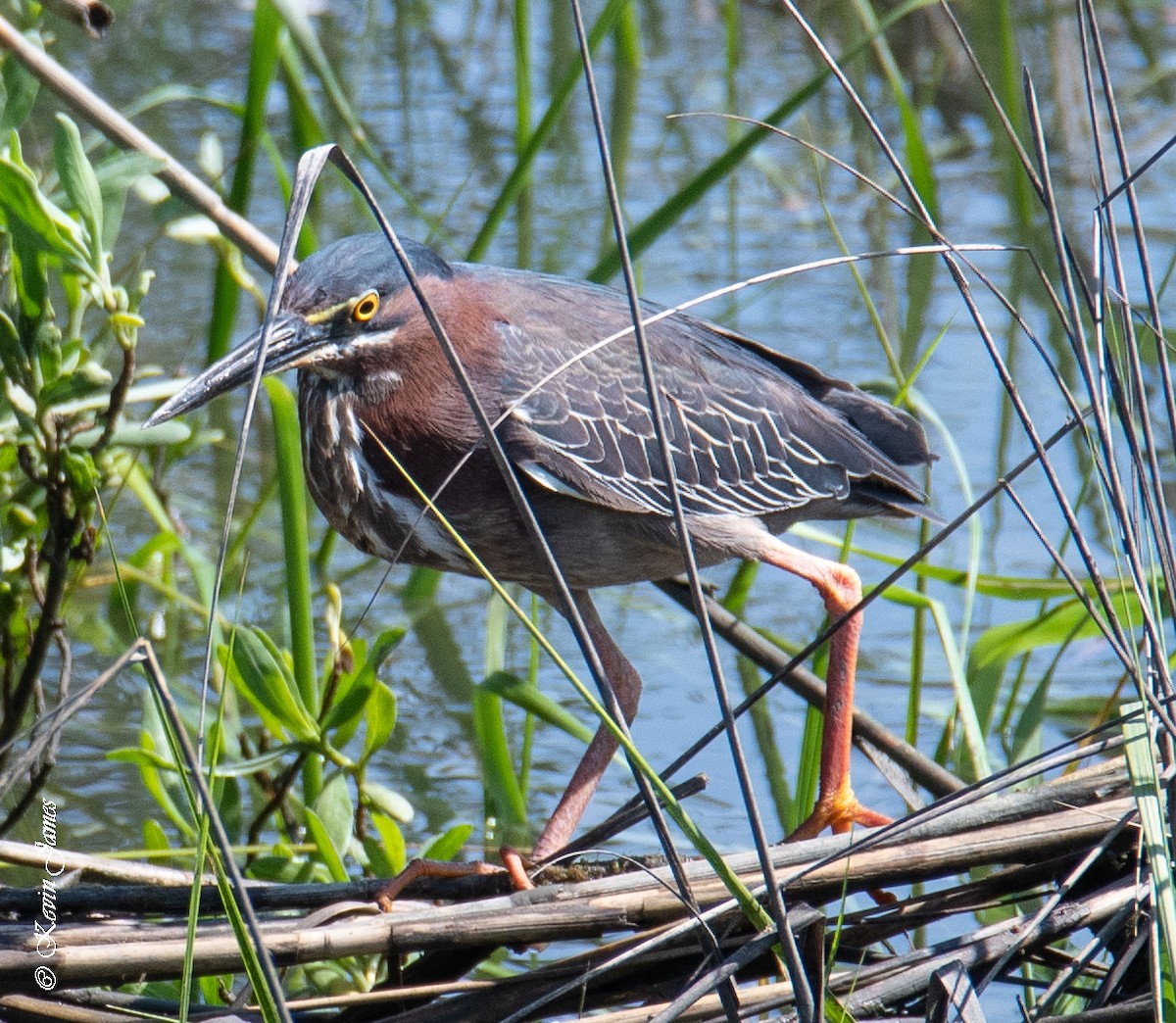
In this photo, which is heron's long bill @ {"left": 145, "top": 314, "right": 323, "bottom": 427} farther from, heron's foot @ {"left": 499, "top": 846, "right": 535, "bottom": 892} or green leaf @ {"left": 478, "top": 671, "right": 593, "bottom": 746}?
heron's foot @ {"left": 499, "top": 846, "right": 535, "bottom": 892}

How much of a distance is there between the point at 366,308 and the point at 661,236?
288 centimetres

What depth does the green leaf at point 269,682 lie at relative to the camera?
2.62 m

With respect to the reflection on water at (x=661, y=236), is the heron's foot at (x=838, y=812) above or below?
below

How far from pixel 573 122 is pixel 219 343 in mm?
3395

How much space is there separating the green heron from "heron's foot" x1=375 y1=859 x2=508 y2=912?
25 cm

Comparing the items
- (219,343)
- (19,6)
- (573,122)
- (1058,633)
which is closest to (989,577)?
(1058,633)

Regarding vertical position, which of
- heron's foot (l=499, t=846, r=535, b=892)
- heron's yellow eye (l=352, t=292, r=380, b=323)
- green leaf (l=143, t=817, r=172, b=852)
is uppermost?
heron's yellow eye (l=352, t=292, r=380, b=323)

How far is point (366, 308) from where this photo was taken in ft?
9.12

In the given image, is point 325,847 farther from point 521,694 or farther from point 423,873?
point 521,694

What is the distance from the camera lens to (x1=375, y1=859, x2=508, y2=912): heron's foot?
2328 millimetres
